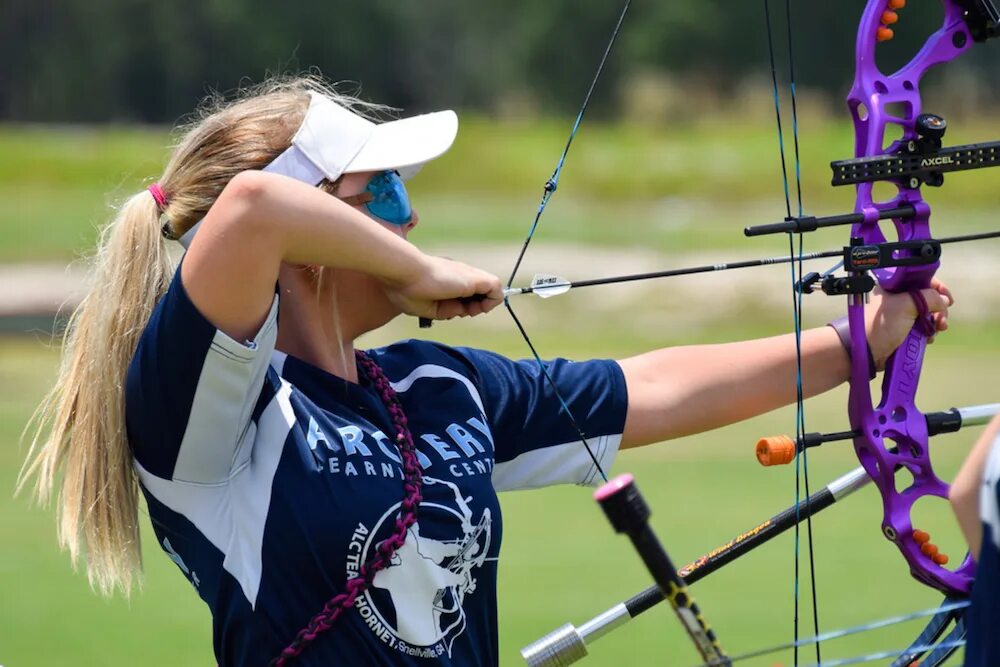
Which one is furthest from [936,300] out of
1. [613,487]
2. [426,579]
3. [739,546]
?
[613,487]

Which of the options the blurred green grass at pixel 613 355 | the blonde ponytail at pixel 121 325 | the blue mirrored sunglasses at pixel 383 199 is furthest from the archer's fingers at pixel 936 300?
the blurred green grass at pixel 613 355

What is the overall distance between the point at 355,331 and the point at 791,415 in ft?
24.1

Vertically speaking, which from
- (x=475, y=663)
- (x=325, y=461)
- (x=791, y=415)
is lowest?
(x=791, y=415)

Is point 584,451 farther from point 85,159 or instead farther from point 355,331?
point 85,159

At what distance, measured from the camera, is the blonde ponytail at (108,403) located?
Answer: 2014mm

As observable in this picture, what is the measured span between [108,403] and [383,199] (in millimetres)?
471

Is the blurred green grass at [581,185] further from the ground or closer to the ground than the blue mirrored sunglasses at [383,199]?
closer to the ground

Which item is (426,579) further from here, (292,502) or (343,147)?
(343,147)

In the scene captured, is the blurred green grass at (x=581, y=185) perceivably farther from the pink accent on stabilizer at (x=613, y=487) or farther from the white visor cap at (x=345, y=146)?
the pink accent on stabilizer at (x=613, y=487)

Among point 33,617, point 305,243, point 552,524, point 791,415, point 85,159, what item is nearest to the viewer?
point 305,243

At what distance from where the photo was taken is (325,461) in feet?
6.56

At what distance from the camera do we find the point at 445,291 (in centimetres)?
206

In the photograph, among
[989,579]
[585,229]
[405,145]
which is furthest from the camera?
[585,229]

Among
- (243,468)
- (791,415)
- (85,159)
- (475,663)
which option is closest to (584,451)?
(475,663)
